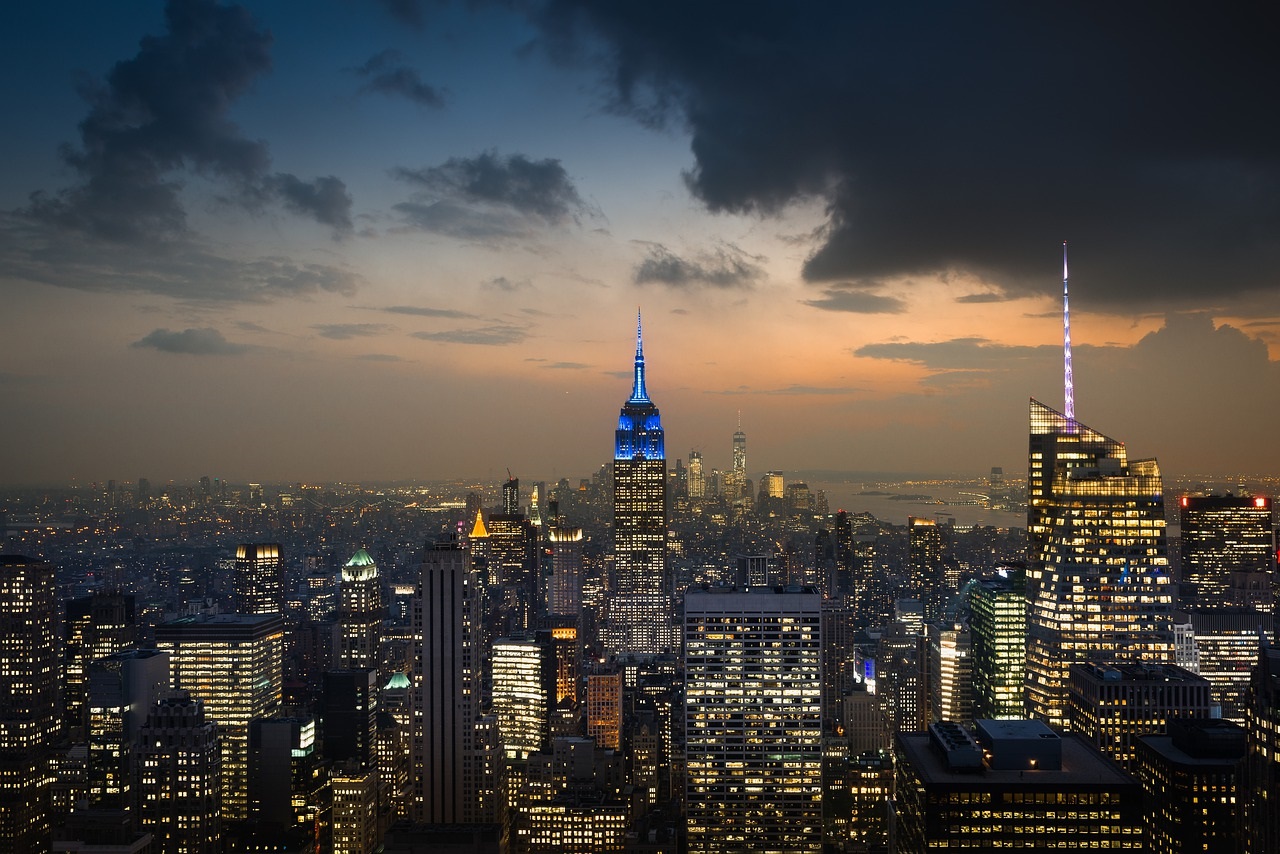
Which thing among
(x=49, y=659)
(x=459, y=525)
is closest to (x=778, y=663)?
(x=459, y=525)

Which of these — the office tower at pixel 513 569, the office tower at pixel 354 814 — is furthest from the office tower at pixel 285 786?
the office tower at pixel 513 569

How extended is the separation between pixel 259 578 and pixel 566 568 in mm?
21942

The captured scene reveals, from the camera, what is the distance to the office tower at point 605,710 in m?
41.0

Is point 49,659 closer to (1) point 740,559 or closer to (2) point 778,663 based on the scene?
(2) point 778,663

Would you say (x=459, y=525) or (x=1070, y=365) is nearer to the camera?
(x=1070, y=365)

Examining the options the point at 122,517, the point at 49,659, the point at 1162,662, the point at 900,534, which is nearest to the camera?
the point at 122,517

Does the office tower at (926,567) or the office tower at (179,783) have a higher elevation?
the office tower at (926,567)

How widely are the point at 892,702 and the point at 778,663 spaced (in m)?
13.1

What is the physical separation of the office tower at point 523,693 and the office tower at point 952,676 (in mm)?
13551

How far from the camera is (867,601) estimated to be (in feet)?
191

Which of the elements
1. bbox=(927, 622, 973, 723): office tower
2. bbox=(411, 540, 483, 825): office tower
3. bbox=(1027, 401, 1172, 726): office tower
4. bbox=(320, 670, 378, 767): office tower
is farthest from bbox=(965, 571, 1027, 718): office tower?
bbox=(320, 670, 378, 767): office tower

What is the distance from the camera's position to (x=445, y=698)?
33.9 metres

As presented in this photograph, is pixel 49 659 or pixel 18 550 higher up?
pixel 18 550

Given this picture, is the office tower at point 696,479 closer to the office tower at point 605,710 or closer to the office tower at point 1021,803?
the office tower at point 605,710
